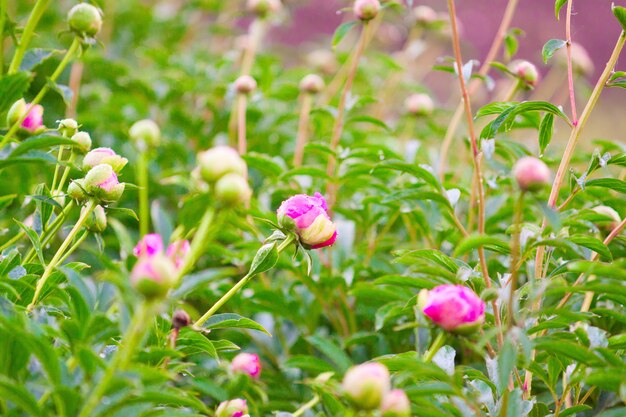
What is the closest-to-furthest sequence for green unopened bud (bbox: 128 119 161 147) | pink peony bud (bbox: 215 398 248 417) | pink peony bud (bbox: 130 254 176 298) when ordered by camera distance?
A: 1. pink peony bud (bbox: 130 254 176 298)
2. green unopened bud (bbox: 128 119 161 147)
3. pink peony bud (bbox: 215 398 248 417)

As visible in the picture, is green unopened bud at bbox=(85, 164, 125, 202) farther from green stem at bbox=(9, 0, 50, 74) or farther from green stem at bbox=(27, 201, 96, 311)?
green stem at bbox=(9, 0, 50, 74)

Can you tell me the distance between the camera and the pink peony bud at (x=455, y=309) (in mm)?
531

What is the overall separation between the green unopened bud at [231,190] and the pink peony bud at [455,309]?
0.62ft

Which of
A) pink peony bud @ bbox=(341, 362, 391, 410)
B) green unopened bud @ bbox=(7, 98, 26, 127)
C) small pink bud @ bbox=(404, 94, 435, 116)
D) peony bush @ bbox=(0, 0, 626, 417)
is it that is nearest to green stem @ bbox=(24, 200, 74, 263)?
peony bush @ bbox=(0, 0, 626, 417)

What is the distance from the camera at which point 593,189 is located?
0.94 m

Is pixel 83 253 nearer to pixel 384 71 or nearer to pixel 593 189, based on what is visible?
pixel 593 189

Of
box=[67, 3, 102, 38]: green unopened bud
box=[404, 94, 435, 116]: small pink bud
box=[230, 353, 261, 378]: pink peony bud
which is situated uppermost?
box=[67, 3, 102, 38]: green unopened bud

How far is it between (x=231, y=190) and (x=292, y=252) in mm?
592

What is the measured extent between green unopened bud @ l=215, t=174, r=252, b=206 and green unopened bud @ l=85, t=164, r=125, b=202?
22 cm

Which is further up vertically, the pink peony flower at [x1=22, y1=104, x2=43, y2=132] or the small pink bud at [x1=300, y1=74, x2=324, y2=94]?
the pink peony flower at [x1=22, y1=104, x2=43, y2=132]

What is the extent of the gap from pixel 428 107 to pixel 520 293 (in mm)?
710

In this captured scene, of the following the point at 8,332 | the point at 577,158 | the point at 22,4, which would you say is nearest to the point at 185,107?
the point at 22,4

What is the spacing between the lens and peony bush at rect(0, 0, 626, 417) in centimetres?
49

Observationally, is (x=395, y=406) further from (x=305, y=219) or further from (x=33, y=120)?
(x=33, y=120)
